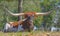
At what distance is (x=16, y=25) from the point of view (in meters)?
10.2

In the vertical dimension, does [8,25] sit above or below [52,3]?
above

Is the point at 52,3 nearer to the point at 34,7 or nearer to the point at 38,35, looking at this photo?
the point at 34,7

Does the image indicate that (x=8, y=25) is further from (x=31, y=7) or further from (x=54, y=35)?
(x=31, y=7)

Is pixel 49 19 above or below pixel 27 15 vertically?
below

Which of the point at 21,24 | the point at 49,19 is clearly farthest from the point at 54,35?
the point at 49,19

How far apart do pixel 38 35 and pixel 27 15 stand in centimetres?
530

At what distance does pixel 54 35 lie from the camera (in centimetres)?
534

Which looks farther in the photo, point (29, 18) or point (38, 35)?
point (29, 18)

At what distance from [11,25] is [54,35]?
17.0ft

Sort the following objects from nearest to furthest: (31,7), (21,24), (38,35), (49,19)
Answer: (38,35), (21,24), (31,7), (49,19)

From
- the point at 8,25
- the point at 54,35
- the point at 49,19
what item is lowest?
the point at 49,19

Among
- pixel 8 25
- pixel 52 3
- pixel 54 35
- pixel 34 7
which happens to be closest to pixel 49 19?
pixel 52 3

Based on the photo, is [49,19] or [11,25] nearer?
[11,25]

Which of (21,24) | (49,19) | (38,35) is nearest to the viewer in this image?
(38,35)
